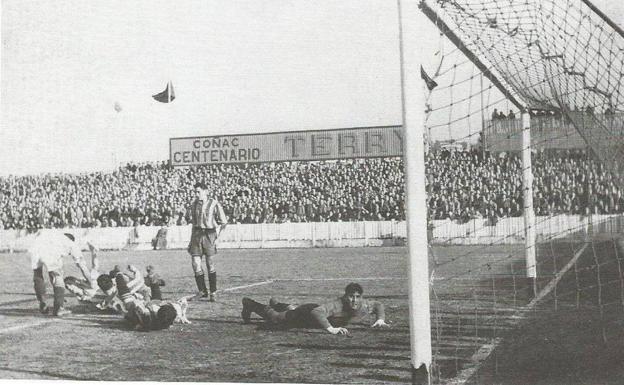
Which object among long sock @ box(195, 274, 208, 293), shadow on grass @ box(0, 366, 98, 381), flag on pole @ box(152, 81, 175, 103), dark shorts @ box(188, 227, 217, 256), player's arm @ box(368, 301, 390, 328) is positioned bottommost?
shadow on grass @ box(0, 366, 98, 381)

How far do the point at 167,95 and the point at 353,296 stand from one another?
4668 millimetres

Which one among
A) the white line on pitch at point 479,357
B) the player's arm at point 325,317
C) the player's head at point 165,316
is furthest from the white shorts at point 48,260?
the white line on pitch at point 479,357

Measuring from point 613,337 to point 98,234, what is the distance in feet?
55.1

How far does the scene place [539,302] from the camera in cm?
592

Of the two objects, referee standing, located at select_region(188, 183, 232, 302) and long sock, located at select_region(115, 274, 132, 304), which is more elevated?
referee standing, located at select_region(188, 183, 232, 302)

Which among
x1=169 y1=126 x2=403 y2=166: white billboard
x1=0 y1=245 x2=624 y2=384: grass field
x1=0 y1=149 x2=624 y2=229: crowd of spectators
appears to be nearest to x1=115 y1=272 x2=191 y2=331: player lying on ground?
x1=0 y1=245 x2=624 y2=384: grass field

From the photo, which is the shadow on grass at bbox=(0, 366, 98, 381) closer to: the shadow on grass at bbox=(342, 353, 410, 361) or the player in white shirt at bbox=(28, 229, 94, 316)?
the shadow on grass at bbox=(342, 353, 410, 361)

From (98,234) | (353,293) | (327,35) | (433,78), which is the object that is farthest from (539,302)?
(98,234)

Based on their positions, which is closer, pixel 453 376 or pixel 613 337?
pixel 453 376

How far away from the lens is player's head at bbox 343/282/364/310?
4.75m

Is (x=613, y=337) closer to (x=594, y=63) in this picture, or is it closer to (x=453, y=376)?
(x=453, y=376)

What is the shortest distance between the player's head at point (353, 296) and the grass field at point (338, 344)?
8.8 inches

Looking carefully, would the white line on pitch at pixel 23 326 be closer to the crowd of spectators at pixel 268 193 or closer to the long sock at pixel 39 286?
the long sock at pixel 39 286

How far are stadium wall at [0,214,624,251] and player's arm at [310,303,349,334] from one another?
11099 millimetres
